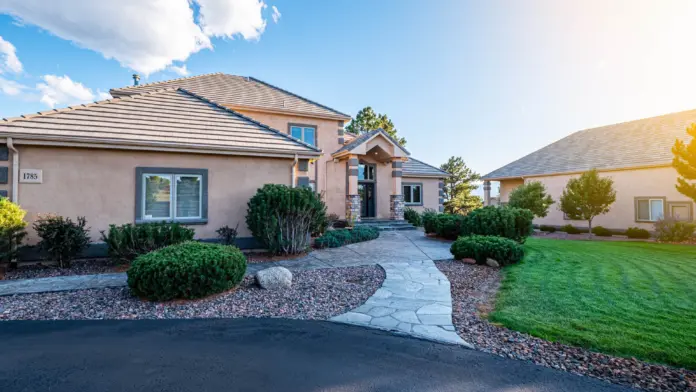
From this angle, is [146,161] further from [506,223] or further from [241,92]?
[506,223]

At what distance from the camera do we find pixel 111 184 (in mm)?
8703

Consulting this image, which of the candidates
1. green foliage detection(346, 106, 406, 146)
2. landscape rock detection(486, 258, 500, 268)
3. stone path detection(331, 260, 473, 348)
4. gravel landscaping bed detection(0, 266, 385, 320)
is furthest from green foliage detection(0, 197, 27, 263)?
green foliage detection(346, 106, 406, 146)

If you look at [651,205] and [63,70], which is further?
[651,205]

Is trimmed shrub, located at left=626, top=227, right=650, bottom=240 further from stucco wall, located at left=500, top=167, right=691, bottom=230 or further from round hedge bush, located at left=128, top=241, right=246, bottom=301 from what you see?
round hedge bush, located at left=128, top=241, right=246, bottom=301

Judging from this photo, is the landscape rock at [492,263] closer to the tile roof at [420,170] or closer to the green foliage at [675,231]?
the green foliage at [675,231]

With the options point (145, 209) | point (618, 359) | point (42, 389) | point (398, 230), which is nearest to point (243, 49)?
point (145, 209)

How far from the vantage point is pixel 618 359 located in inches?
131

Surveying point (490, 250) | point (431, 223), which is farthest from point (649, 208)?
point (490, 250)

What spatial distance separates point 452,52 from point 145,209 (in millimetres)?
13397

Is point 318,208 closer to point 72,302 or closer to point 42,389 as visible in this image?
point 72,302

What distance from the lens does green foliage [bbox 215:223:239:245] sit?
31.2 ft

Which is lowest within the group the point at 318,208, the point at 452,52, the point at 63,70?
the point at 318,208

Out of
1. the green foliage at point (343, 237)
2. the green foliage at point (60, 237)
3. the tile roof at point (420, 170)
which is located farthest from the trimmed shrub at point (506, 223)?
the green foliage at point (60, 237)

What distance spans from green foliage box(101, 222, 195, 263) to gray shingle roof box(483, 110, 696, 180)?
2062 cm
